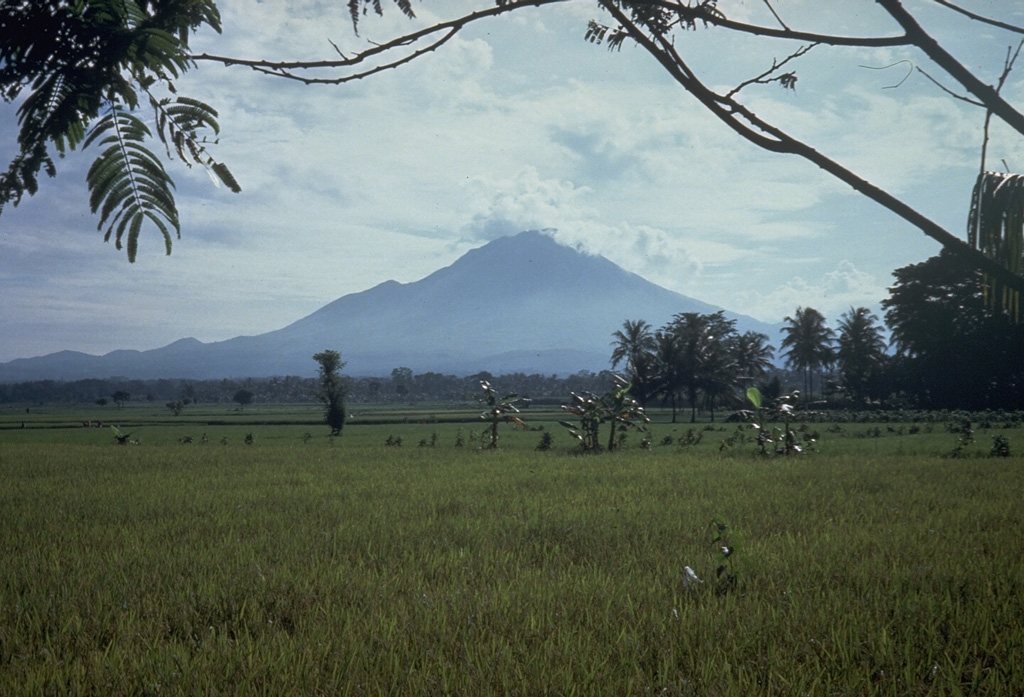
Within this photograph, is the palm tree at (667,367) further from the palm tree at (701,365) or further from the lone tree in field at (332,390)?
the lone tree in field at (332,390)

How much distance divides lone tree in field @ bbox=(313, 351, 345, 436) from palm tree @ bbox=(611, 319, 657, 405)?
2767 centimetres

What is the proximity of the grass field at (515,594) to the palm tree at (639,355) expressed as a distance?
54.2 meters

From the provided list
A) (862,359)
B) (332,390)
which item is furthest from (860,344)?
(332,390)

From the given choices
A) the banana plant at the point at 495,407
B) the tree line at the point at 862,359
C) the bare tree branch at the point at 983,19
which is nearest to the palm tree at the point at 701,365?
the tree line at the point at 862,359

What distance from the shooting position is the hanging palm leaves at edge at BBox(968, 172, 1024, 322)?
1453 mm

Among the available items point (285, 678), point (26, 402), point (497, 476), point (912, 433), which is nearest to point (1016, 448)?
point (912, 433)

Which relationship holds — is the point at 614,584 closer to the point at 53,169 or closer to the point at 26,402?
the point at 53,169

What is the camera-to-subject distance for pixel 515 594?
193 inches

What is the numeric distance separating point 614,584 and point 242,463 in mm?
14661

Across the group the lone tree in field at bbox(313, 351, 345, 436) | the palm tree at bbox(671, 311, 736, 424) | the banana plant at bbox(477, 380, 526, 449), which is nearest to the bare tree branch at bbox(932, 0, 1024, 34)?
the banana plant at bbox(477, 380, 526, 449)

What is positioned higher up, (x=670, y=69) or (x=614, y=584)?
(x=670, y=69)

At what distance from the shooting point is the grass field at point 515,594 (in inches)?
138

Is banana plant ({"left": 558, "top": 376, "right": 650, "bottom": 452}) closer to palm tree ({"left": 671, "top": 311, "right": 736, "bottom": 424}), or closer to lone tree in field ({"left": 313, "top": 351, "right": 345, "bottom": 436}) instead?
lone tree in field ({"left": 313, "top": 351, "right": 345, "bottom": 436})

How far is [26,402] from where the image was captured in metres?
176
